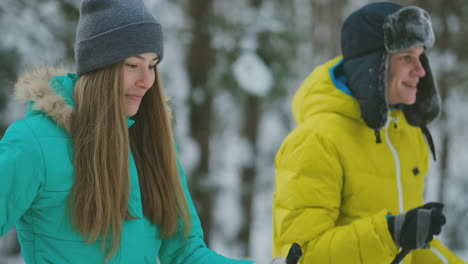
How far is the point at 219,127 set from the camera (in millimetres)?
10930

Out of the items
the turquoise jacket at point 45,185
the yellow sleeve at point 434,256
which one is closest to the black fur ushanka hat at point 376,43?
the yellow sleeve at point 434,256

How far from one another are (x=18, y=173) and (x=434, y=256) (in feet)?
6.90

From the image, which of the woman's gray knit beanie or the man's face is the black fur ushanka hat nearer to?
the man's face

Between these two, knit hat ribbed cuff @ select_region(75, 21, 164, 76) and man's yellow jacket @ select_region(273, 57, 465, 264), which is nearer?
knit hat ribbed cuff @ select_region(75, 21, 164, 76)

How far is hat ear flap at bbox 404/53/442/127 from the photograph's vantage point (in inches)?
110

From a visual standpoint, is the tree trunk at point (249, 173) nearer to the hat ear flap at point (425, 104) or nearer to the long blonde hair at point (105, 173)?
the hat ear flap at point (425, 104)

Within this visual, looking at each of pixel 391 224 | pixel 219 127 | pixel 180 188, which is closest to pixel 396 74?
pixel 391 224

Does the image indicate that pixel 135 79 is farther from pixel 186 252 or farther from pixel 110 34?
pixel 186 252

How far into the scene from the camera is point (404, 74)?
2.57 metres

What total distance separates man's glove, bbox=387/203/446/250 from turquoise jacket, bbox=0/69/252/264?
107cm

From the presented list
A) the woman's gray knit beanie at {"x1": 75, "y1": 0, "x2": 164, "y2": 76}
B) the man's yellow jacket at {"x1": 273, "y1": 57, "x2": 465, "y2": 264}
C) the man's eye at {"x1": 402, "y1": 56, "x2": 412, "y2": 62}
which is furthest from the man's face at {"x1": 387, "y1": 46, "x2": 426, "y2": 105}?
the woman's gray knit beanie at {"x1": 75, "y1": 0, "x2": 164, "y2": 76}

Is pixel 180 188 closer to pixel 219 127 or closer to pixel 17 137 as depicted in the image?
pixel 17 137

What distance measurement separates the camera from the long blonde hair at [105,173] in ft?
5.64

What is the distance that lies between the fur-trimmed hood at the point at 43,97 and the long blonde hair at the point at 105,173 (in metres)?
0.05
